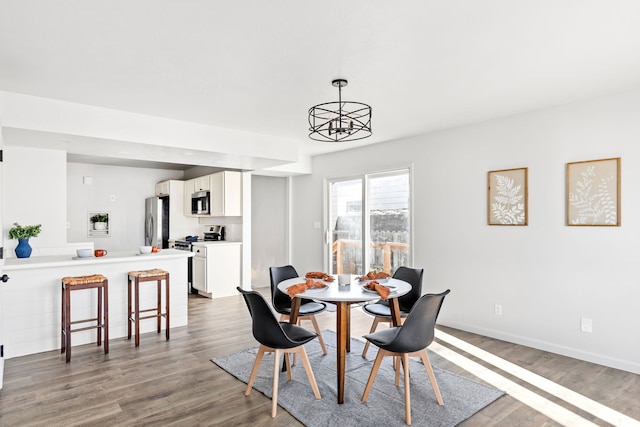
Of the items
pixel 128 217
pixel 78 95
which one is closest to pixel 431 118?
pixel 78 95

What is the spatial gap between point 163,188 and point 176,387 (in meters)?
5.12

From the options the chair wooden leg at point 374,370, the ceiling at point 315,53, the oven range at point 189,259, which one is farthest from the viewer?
the oven range at point 189,259

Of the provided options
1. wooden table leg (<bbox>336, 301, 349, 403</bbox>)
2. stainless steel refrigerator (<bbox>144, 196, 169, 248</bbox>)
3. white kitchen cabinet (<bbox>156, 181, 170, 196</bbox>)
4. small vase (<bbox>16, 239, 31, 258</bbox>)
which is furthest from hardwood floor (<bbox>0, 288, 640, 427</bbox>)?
white kitchen cabinet (<bbox>156, 181, 170, 196</bbox>)

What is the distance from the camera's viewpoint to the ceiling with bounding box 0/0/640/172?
2.06m

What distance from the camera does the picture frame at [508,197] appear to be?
Answer: 393 centimetres

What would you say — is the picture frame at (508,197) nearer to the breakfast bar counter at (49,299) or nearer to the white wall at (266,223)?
the breakfast bar counter at (49,299)

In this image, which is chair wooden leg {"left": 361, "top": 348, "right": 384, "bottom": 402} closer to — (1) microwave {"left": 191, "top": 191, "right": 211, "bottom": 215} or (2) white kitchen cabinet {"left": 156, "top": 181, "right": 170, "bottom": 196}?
(1) microwave {"left": 191, "top": 191, "right": 211, "bottom": 215}

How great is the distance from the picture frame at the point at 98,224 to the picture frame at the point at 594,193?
24.3ft

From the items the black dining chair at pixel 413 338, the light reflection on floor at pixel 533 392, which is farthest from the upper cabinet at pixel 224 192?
the black dining chair at pixel 413 338

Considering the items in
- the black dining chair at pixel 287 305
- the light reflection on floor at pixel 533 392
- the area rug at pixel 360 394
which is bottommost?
the light reflection on floor at pixel 533 392

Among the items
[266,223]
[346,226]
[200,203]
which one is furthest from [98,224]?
[346,226]

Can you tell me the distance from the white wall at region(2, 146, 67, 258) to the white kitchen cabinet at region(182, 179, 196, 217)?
2513mm

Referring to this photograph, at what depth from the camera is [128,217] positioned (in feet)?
25.0

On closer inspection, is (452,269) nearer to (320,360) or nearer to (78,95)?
(320,360)
